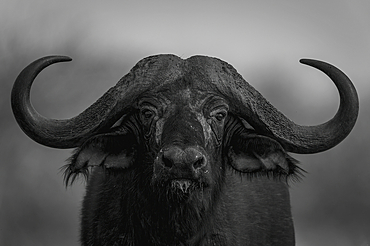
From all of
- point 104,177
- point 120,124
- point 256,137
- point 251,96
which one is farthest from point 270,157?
point 104,177

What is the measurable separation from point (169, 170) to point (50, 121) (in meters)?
1.25

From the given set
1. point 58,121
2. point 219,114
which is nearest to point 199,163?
point 219,114

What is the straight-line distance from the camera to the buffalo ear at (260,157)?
4.35m

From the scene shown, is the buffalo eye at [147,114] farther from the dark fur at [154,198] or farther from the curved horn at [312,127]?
the curved horn at [312,127]

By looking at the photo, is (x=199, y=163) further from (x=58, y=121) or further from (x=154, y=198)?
(x=58, y=121)

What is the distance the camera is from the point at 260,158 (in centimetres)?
442

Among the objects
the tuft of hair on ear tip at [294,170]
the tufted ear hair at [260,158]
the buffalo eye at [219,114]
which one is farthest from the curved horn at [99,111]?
the tuft of hair on ear tip at [294,170]

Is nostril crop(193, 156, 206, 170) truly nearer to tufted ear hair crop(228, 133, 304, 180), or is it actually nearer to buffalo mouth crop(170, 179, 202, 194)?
buffalo mouth crop(170, 179, 202, 194)

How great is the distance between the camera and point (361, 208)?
388 inches

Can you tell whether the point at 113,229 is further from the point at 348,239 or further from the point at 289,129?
the point at 348,239

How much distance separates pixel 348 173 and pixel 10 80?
6.49 metres

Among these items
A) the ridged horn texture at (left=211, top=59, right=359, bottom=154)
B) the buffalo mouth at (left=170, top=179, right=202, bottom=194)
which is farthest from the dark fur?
the buffalo mouth at (left=170, top=179, right=202, bottom=194)

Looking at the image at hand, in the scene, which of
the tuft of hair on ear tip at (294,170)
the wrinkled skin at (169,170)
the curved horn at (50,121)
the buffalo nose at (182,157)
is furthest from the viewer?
the tuft of hair on ear tip at (294,170)

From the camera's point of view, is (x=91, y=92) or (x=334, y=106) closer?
(x=91, y=92)
